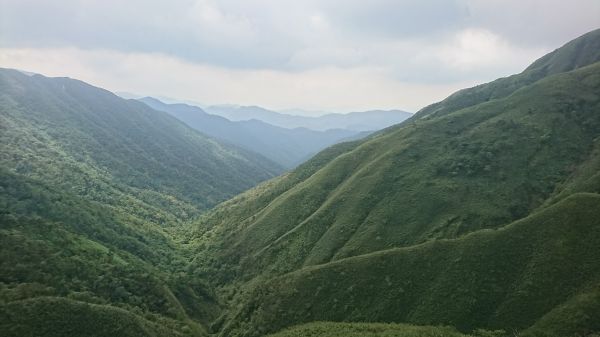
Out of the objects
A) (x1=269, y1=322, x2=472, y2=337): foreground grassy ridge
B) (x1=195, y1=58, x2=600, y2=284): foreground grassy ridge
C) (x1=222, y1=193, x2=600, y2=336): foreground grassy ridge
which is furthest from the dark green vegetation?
(x1=195, y1=58, x2=600, y2=284): foreground grassy ridge

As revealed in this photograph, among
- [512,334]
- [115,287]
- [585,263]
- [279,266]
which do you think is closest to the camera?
[512,334]

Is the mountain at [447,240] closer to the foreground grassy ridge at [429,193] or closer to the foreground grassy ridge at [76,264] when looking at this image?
the foreground grassy ridge at [429,193]

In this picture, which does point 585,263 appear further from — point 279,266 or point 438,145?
point 438,145

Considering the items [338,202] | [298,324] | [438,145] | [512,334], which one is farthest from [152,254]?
[512,334]

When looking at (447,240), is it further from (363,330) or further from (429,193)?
(429,193)

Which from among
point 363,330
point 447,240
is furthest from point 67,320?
point 447,240
